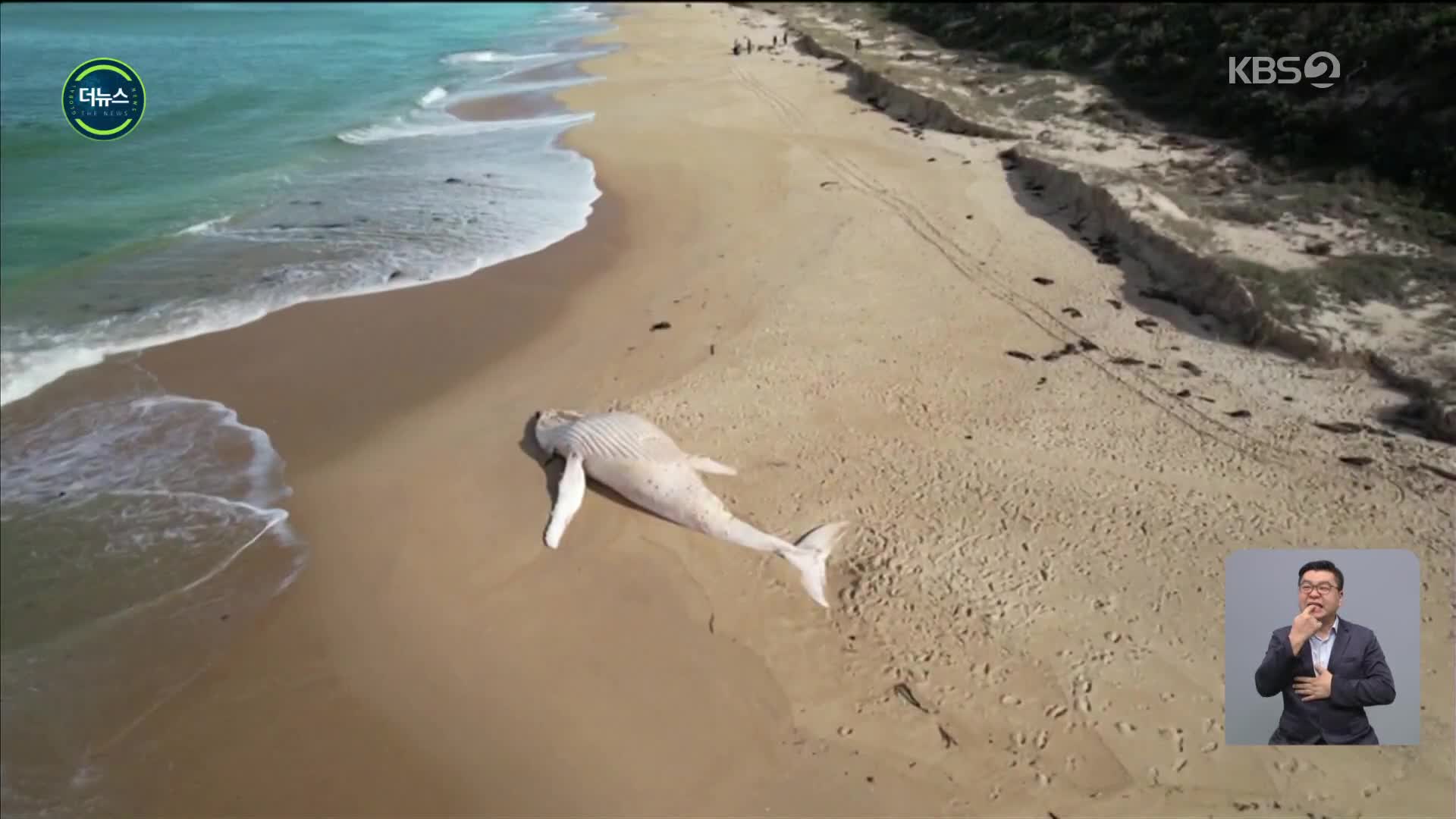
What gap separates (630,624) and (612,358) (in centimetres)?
396

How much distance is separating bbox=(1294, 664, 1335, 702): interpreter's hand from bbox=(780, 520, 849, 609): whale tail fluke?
2.82m

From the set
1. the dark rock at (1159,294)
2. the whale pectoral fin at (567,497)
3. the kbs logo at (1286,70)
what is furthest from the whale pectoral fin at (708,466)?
the kbs logo at (1286,70)

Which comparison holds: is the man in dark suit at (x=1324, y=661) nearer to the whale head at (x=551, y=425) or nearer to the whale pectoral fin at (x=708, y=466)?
the whale pectoral fin at (x=708, y=466)

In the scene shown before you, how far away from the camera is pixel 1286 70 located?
1520cm

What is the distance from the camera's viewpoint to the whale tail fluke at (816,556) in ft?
20.4

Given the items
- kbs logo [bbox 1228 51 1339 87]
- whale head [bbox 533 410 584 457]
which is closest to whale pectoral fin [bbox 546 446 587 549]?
whale head [bbox 533 410 584 457]

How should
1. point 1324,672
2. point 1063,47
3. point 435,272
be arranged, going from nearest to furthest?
1. point 1324,672
2. point 435,272
3. point 1063,47

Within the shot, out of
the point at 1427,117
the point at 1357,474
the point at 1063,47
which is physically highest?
the point at 1063,47

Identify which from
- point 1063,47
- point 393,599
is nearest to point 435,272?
point 393,599

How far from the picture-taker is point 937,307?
10156mm

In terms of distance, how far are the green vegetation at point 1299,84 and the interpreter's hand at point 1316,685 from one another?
1022 centimetres

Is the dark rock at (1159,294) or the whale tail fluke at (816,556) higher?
the dark rock at (1159,294)

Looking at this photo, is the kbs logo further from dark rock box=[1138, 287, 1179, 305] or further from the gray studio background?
the gray studio background

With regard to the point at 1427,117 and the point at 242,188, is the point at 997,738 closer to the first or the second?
the point at 1427,117
